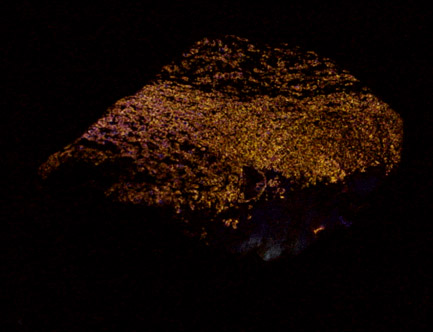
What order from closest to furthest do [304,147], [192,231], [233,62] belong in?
1. [192,231]
2. [304,147]
3. [233,62]

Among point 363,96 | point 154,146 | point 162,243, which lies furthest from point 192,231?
point 363,96

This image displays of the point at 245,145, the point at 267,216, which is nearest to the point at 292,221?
the point at 267,216

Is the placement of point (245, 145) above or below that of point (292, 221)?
above

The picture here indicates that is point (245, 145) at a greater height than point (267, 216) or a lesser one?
greater

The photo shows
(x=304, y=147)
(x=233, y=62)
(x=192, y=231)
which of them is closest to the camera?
(x=192, y=231)

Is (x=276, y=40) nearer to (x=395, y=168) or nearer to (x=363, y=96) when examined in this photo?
(x=363, y=96)

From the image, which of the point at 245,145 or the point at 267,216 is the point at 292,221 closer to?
the point at 267,216

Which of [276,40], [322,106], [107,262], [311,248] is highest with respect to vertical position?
[276,40]

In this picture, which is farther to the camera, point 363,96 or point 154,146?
point 363,96
